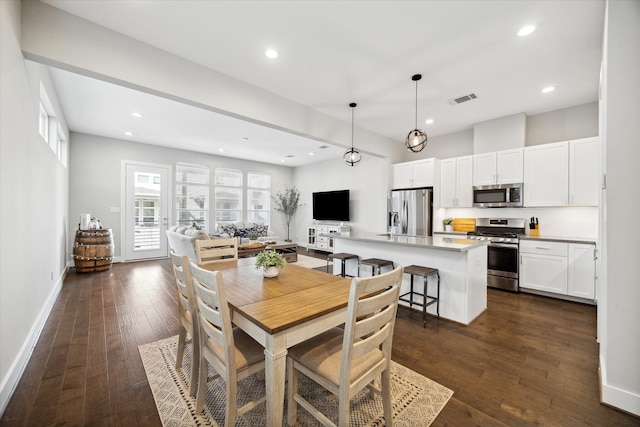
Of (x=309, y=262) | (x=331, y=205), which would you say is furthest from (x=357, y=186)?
(x=309, y=262)

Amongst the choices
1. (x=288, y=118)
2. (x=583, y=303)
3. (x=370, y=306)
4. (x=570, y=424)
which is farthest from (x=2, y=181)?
(x=583, y=303)

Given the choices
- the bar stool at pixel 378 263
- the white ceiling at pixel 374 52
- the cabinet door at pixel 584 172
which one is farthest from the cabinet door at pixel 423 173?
the bar stool at pixel 378 263

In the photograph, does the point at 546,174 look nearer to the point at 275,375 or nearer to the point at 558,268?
the point at 558,268

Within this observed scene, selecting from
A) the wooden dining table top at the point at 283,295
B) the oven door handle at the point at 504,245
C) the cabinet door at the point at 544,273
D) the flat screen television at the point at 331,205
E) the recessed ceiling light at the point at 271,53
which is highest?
the recessed ceiling light at the point at 271,53

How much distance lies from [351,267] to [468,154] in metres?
3.50

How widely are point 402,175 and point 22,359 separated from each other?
5.99m

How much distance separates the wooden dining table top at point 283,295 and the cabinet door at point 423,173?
3945 millimetres

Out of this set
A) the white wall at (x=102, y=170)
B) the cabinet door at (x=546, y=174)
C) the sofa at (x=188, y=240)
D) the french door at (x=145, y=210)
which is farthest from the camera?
the french door at (x=145, y=210)

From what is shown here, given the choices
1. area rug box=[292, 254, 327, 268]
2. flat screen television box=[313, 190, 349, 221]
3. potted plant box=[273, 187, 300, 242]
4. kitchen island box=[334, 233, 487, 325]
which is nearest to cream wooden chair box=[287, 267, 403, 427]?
kitchen island box=[334, 233, 487, 325]

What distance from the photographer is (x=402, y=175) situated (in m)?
5.76

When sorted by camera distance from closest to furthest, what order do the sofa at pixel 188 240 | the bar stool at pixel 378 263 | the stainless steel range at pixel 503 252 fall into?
the bar stool at pixel 378 263 → the stainless steel range at pixel 503 252 → the sofa at pixel 188 240

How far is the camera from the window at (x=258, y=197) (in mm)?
8633

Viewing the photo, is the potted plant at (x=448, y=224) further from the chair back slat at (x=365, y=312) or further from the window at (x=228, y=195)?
the window at (x=228, y=195)

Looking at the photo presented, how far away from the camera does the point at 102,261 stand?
5.08 meters
